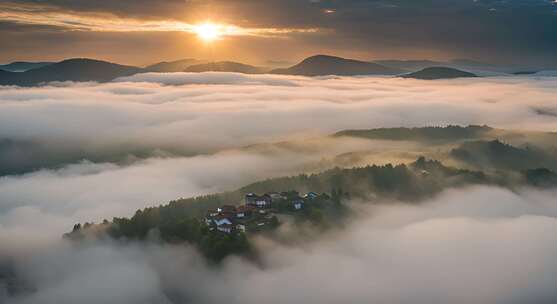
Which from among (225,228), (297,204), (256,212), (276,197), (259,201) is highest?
(276,197)

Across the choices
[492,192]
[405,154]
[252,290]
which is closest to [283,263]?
[252,290]

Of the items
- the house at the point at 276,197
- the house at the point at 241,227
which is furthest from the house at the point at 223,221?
the house at the point at 276,197

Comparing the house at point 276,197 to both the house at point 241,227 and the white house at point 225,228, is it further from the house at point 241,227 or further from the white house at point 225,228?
the white house at point 225,228

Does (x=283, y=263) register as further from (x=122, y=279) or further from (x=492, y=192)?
(x=492, y=192)

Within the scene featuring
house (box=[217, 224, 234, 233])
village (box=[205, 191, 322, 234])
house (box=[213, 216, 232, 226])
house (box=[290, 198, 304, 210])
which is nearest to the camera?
house (box=[217, 224, 234, 233])

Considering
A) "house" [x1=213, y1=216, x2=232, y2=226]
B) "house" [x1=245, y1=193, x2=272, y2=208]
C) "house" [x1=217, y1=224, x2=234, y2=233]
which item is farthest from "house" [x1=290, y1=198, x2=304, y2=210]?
"house" [x1=217, y1=224, x2=234, y2=233]

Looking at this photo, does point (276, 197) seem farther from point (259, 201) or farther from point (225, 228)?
point (225, 228)

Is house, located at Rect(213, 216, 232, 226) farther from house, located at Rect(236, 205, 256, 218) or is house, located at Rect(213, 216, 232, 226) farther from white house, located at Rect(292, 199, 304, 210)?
white house, located at Rect(292, 199, 304, 210)

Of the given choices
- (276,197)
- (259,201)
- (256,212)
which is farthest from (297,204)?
(256,212)

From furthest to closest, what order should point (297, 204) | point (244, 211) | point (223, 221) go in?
point (297, 204) < point (244, 211) < point (223, 221)
